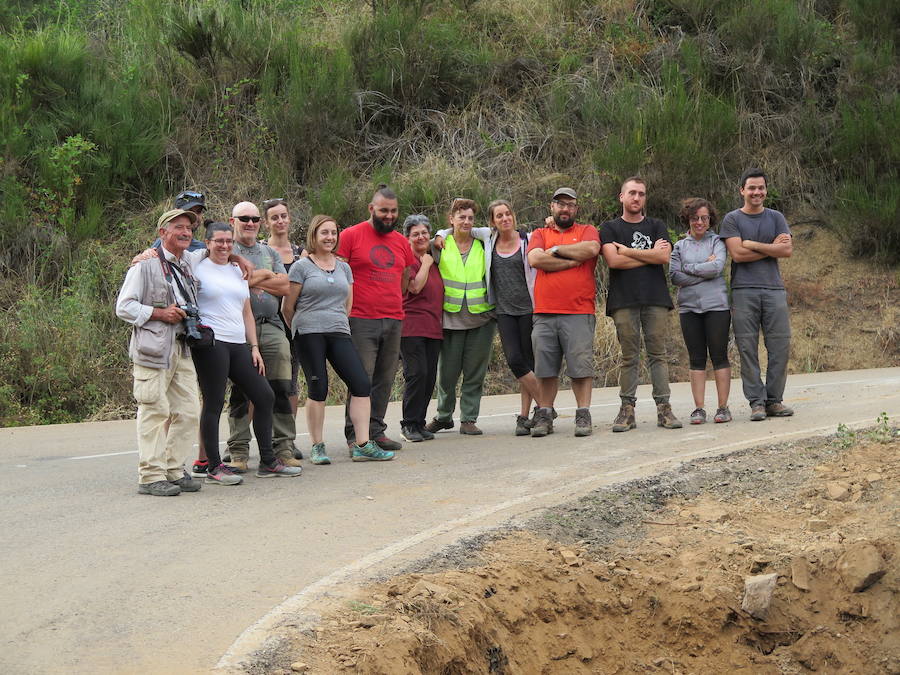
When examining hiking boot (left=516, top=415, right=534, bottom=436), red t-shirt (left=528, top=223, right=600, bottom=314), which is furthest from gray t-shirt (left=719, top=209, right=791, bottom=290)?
hiking boot (left=516, top=415, right=534, bottom=436)

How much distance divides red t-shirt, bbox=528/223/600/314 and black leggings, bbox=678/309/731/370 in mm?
1037

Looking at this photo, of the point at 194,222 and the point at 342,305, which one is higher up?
the point at 194,222

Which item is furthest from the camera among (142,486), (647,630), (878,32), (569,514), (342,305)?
(878,32)

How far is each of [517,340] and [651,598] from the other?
446 centimetres

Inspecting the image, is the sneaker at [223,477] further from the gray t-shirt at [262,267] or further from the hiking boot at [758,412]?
the hiking boot at [758,412]

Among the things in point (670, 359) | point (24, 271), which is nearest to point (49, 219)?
point (24, 271)

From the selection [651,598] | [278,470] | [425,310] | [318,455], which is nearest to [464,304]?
[425,310]

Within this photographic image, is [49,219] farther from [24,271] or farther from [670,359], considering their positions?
[670,359]

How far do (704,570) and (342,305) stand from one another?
3.92 m

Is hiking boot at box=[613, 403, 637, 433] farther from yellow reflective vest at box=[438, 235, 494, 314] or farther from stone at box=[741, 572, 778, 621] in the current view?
stone at box=[741, 572, 778, 621]

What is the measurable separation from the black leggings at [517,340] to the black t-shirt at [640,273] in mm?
787

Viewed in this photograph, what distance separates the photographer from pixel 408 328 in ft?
34.3

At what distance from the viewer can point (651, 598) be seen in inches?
249

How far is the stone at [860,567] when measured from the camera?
6312 millimetres
